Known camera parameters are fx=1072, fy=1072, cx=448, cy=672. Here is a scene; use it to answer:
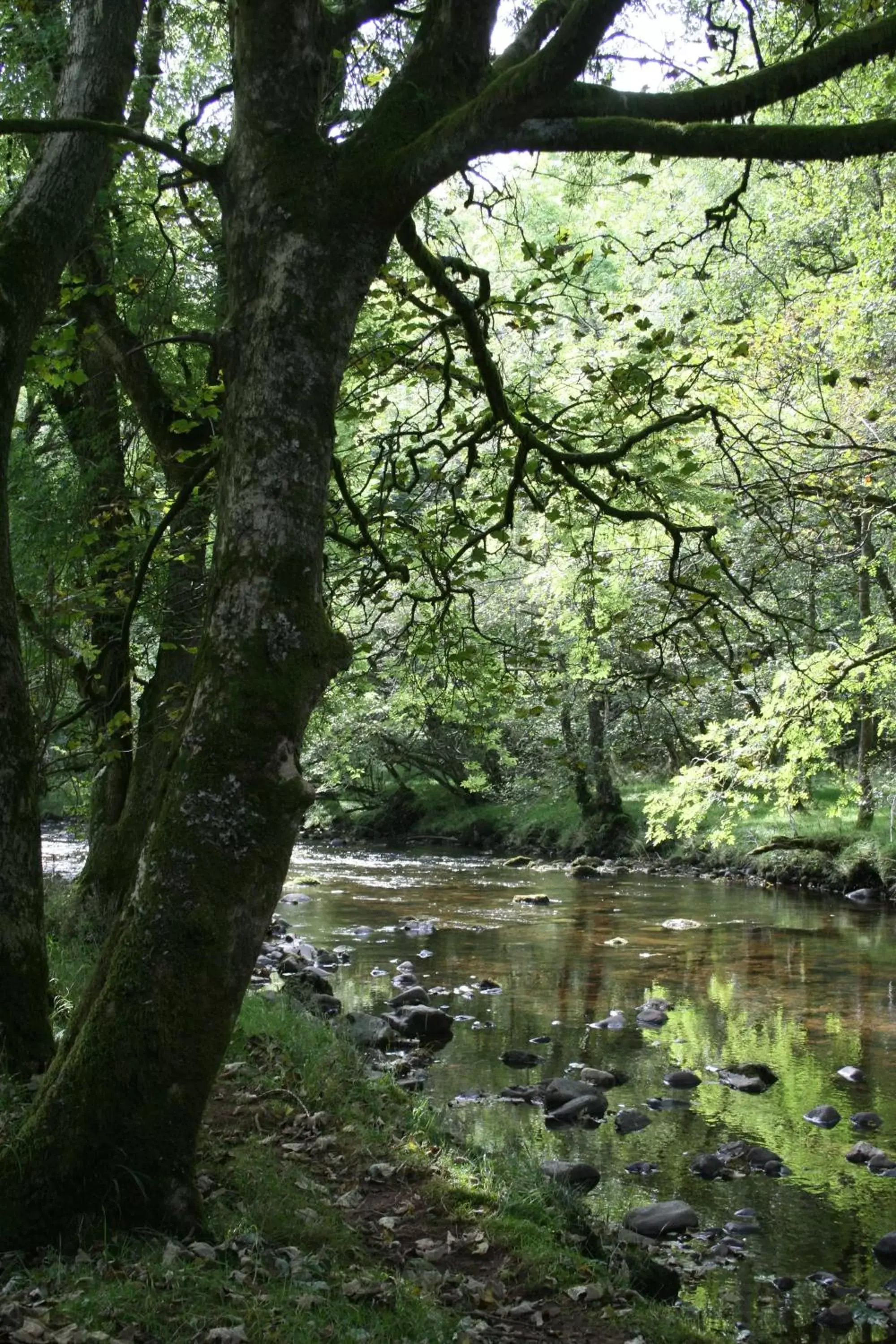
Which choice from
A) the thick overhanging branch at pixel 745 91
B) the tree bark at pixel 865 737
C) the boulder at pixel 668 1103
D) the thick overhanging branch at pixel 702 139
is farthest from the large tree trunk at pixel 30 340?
the tree bark at pixel 865 737

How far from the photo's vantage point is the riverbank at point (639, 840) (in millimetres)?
22984

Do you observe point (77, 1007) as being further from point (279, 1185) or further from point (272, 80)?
point (272, 80)

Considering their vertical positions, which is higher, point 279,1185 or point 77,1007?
point 77,1007

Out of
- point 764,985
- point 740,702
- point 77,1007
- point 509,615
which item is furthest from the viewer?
point 509,615

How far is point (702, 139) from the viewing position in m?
4.40

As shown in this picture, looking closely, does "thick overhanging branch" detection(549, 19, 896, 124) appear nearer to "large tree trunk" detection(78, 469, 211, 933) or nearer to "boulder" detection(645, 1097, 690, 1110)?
"large tree trunk" detection(78, 469, 211, 933)

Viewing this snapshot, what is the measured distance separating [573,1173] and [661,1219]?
2.62ft

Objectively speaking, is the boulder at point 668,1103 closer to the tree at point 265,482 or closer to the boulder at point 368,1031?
the boulder at point 368,1031

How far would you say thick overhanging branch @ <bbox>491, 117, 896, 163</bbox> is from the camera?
4.27 metres

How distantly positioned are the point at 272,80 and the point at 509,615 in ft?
70.0

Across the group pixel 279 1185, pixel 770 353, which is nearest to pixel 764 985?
pixel 770 353

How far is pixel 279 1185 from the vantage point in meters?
5.27

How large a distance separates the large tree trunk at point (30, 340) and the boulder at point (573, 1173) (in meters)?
3.79

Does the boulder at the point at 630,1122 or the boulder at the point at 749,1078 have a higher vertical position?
the boulder at the point at 749,1078
